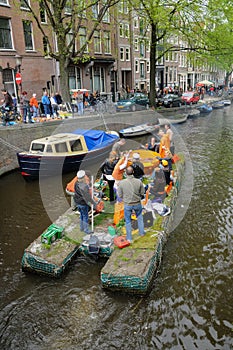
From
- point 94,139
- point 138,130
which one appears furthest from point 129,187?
point 138,130

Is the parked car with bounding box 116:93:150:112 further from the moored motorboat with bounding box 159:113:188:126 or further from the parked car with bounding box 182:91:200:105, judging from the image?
the parked car with bounding box 182:91:200:105

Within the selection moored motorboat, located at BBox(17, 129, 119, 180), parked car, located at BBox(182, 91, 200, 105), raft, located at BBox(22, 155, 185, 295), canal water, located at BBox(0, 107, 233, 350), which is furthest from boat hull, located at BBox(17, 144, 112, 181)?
parked car, located at BBox(182, 91, 200, 105)

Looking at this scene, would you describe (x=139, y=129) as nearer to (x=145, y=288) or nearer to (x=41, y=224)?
(x=41, y=224)

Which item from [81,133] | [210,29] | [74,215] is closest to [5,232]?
[74,215]

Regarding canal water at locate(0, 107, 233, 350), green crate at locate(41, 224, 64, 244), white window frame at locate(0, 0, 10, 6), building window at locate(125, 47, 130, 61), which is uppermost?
white window frame at locate(0, 0, 10, 6)

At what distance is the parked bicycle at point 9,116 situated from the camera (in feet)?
53.7

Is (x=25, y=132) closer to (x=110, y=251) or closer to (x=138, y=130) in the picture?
(x=138, y=130)

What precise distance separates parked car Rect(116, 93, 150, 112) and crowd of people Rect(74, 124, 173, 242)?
14282 mm

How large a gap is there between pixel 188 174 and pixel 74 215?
6.92 meters

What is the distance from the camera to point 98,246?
761 centimetres

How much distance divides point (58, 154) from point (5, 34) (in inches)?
642

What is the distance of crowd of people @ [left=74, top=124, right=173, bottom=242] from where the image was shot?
713cm

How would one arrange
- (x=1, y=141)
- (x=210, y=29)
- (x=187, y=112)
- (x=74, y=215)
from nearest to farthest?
(x=74, y=215), (x=1, y=141), (x=210, y=29), (x=187, y=112)

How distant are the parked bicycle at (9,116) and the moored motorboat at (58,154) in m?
3.28
